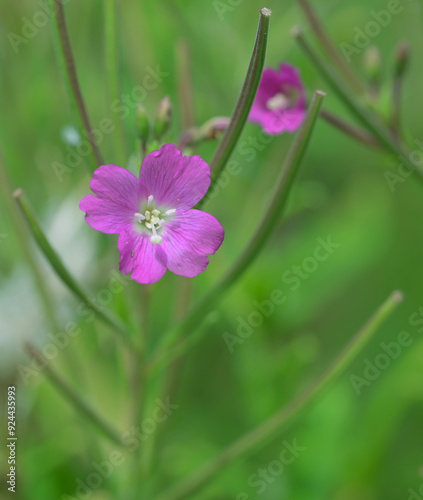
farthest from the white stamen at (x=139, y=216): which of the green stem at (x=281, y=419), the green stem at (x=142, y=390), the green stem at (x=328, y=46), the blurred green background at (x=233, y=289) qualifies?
the green stem at (x=328, y=46)

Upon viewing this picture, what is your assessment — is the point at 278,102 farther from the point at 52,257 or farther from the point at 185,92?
the point at 52,257

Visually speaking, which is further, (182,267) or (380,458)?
(380,458)

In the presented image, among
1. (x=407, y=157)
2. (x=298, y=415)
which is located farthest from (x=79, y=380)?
(x=407, y=157)

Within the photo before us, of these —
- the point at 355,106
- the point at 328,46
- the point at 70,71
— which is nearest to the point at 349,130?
the point at 355,106

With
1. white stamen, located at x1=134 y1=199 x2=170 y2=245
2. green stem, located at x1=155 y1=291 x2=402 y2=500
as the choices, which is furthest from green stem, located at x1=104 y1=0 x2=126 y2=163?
green stem, located at x1=155 y1=291 x2=402 y2=500

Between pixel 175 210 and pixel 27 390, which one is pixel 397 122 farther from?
pixel 27 390

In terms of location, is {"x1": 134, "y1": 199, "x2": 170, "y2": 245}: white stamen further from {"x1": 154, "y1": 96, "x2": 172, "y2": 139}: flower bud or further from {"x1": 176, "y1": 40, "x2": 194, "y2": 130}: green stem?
{"x1": 176, "y1": 40, "x2": 194, "y2": 130}: green stem

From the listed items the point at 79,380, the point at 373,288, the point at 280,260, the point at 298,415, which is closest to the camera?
the point at 298,415
